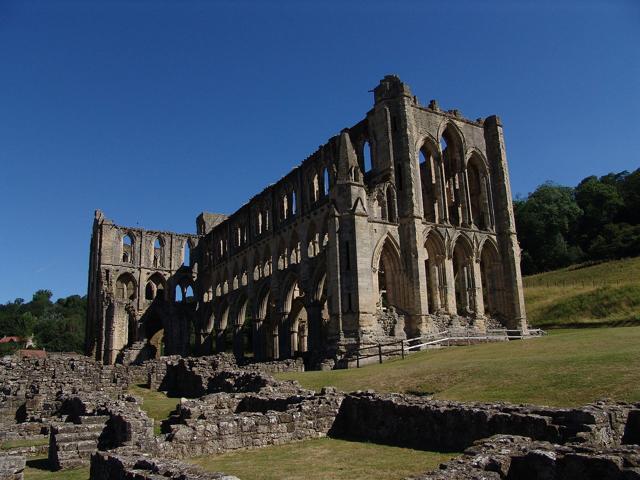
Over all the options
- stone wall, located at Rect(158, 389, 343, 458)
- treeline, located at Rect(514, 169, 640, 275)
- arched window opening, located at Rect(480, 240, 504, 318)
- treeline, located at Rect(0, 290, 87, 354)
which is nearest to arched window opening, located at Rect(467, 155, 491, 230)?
arched window opening, located at Rect(480, 240, 504, 318)

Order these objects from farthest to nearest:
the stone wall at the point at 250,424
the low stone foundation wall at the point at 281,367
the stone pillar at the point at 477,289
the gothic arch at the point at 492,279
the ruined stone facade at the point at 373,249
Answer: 1. the gothic arch at the point at 492,279
2. the stone pillar at the point at 477,289
3. the ruined stone facade at the point at 373,249
4. the low stone foundation wall at the point at 281,367
5. the stone wall at the point at 250,424

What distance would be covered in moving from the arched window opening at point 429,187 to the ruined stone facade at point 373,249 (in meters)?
0.09

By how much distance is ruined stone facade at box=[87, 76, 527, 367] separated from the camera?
98.9 feet

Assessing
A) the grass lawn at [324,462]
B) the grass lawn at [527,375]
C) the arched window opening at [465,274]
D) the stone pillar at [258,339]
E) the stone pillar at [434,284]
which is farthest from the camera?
the stone pillar at [258,339]

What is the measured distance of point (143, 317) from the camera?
5244 cm

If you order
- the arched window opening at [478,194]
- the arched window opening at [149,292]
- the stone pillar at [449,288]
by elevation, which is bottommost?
the stone pillar at [449,288]

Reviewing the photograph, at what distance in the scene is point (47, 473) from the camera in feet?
36.6

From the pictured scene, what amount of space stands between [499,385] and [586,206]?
6445 centimetres

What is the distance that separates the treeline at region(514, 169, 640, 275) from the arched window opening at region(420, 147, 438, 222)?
34.3 metres

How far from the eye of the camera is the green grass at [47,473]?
1057cm

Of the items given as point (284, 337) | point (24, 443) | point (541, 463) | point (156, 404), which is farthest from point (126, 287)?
point (541, 463)

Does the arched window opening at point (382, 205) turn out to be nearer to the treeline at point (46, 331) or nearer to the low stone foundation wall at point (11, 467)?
the low stone foundation wall at point (11, 467)

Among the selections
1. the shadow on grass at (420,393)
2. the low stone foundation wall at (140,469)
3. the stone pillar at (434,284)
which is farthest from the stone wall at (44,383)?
the stone pillar at (434,284)

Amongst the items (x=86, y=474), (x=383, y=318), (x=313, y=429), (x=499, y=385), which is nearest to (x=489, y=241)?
(x=383, y=318)
